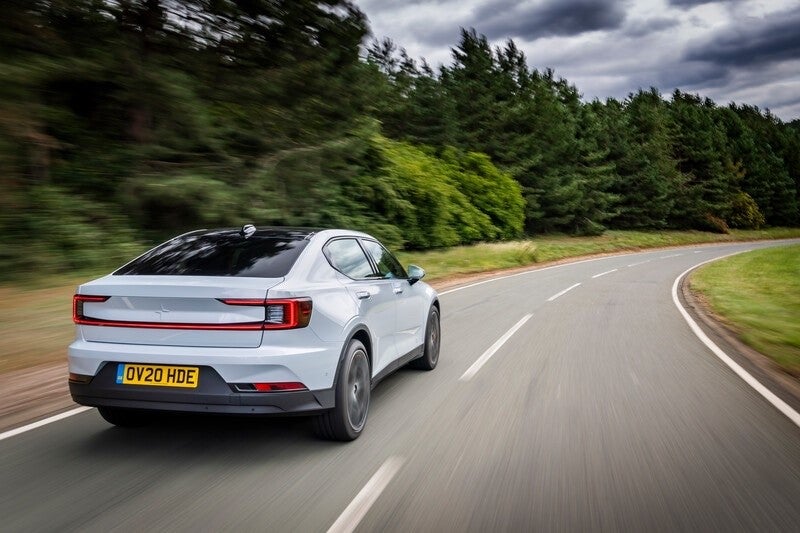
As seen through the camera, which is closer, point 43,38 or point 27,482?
point 27,482

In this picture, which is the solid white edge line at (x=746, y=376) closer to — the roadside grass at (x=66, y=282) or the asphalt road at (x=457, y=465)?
the asphalt road at (x=457, y=465)

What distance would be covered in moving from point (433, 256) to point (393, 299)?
20.1 metres

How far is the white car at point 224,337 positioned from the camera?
3908mm

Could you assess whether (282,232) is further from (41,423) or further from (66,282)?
(66,282)

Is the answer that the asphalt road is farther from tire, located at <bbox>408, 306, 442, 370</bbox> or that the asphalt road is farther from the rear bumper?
the rear bumper

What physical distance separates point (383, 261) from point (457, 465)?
8.41 feet

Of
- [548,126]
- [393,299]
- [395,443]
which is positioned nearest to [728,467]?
[395,443]

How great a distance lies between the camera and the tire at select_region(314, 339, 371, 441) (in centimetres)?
436

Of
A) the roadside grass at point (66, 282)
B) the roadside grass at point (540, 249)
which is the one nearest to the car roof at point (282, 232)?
the roadside grass at point (66, 282)

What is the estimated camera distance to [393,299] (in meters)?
5.79

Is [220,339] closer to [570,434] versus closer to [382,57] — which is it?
[570,434]

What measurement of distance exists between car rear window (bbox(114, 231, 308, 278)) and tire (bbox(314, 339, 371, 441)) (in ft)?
2.67

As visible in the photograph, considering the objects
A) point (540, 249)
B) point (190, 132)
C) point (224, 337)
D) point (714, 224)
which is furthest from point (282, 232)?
point (714, 224)

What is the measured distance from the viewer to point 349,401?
4539 millimetres
